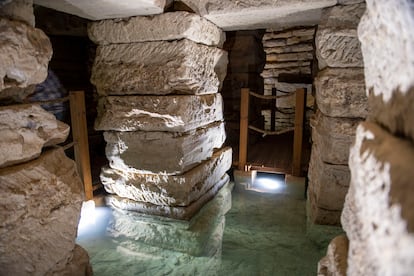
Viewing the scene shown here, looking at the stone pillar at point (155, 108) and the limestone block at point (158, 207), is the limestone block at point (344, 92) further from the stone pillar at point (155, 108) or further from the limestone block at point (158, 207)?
the limestone block at point (158, 207)

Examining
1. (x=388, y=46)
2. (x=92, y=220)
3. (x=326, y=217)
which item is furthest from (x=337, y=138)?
(x=92, y=220)

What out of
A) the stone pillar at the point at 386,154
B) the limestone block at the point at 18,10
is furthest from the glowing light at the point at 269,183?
the limestone block at the point at 18,10

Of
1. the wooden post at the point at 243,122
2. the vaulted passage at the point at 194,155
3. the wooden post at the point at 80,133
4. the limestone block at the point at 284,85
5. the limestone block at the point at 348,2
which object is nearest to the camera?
the vaulted passage at the point at 194,155

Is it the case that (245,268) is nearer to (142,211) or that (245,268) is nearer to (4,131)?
(142,211)

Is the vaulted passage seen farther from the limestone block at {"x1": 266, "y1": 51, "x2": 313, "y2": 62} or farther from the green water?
the limestone block at {"x1": 266, "y1": 51, "x2": 313, "y2": 62}

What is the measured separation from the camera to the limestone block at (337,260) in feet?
3.45

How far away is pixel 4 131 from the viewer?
1.28m

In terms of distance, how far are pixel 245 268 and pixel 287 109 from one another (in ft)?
14.3

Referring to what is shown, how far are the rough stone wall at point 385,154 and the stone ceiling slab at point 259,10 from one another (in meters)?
1.34

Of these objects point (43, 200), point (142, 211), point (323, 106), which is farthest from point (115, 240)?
point (323, 106)

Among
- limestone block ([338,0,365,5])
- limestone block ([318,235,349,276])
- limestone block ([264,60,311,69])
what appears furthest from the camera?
limestone block ([264,60,311,69])

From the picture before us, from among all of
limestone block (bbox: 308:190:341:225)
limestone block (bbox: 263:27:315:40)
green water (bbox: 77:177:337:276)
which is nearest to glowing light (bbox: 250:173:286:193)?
green water (bbox: 77:177:337:276)

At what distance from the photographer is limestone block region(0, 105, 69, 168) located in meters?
1.29

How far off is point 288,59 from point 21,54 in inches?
195
